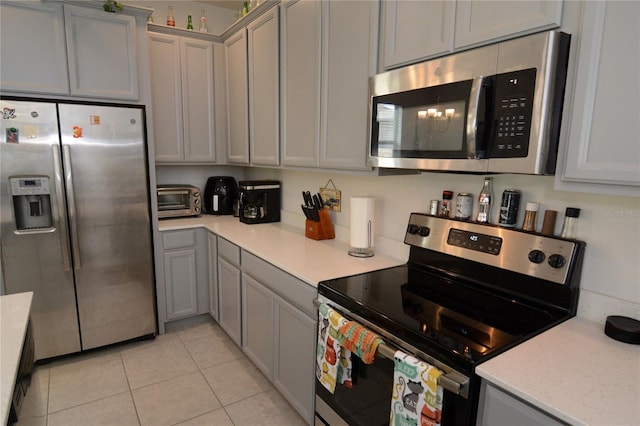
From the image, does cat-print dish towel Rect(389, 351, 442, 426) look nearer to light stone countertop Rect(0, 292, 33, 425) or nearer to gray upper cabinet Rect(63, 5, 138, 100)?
light stone countertop Rect(0, 292, 33, 425)

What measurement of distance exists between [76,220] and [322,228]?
1.62m

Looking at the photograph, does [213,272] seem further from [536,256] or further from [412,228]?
[536,256]

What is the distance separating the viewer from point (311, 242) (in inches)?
94.6

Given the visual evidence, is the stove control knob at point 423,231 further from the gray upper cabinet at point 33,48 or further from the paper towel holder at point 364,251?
the gray upper cabinet at point 33,48

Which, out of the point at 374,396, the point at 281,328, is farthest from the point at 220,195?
the point at 374,396

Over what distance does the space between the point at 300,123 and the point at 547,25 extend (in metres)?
1.43

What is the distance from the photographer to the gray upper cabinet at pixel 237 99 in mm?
2912

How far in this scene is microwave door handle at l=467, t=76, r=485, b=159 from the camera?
124cm

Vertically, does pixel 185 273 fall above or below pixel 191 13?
below

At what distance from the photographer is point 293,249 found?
222 cm

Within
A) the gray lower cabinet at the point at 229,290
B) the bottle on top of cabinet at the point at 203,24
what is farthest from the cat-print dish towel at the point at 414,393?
the bottle on top of cabinet at the point at 203,24

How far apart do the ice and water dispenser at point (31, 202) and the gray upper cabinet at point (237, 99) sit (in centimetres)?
134

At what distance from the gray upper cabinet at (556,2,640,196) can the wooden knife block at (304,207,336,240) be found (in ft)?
5.06

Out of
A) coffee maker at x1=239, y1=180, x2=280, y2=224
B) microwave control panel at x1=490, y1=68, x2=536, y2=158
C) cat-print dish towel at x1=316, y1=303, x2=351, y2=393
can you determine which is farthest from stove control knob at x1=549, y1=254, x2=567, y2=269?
coffee maker at x1=239, y1=180, x2=280, y2=224
